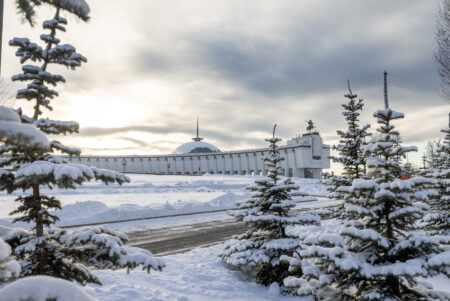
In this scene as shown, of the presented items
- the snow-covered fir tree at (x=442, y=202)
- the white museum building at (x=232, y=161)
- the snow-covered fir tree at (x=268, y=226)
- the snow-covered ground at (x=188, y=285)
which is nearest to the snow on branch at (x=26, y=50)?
the snow-covered ground at (x=188, y=285)

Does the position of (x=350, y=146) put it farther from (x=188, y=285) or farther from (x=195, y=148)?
(x=195, y=148)

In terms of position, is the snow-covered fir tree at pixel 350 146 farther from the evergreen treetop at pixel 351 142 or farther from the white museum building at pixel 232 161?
the white museum building at pixel 232 161

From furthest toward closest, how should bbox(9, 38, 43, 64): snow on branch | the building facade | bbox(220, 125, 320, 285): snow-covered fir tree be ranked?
1. the building facade
2. bbox(220, 125, 320, 285): snow-covered fir tree
3. bbox(9, 38, 43, 64): snow on branch

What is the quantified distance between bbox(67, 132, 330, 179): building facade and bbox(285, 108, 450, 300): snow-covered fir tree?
227 feet

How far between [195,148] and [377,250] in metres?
107

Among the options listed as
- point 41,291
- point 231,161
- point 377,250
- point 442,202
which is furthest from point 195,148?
point 41,291

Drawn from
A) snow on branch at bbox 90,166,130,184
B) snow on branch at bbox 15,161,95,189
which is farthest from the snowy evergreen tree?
snow on branch at bbox 90,166,130,184

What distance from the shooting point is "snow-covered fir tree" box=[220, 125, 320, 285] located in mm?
8336

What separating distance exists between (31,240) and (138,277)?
15.3 ft

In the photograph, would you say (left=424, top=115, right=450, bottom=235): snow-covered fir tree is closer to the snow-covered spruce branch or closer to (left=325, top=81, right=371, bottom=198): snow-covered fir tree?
(left=325, top=81, right=371, bottom=198): snow-covered fir tree

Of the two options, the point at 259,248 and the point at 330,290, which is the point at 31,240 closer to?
the point at 330,290

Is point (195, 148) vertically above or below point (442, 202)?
above

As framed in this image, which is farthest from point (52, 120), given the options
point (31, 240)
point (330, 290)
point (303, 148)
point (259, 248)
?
point (303, 148)

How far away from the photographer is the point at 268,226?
910 cm
